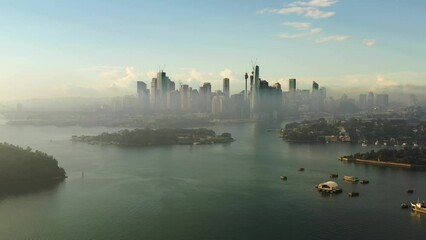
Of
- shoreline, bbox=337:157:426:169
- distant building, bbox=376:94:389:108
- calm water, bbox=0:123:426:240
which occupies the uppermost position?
distant building, bbox=376:94:389:108

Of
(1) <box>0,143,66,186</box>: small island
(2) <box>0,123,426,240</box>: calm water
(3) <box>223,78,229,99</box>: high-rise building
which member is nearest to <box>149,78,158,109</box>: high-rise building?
(3) <box>223,78,229,99</box>: high-rise building

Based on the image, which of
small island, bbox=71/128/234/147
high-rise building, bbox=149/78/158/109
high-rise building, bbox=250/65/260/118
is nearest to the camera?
small island, bbox=71/128/234/147

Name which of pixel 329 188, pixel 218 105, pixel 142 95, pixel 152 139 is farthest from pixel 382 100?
pixel 329 188

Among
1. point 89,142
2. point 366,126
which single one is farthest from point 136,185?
point 366,126

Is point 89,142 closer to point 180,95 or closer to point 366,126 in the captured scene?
point 366,126

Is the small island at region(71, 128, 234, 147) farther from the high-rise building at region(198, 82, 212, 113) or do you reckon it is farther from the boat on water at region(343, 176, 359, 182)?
the high-rise building at region(198, 82, 212, 113)

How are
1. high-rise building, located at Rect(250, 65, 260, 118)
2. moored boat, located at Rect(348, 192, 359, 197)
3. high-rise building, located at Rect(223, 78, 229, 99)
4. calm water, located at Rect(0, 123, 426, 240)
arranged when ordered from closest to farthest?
calm water, located at Rect(0, 123, 426, 240), moored boat, located at Rect(348, 192, 359, 197), high-rise building, located at Rect(250, 65, 260, 118), high-rise building, located at Rect(223, 78, 229, 99)

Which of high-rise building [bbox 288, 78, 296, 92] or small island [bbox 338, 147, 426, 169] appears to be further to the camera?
high-rise building [bbox 288, 78, 296, 92]
